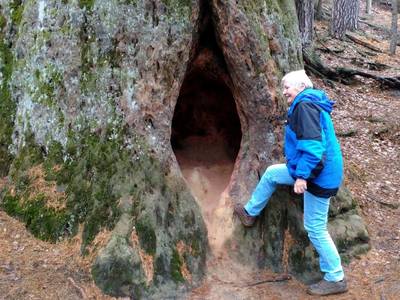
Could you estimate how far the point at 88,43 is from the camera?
4.98 m

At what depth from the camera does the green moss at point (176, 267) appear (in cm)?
487

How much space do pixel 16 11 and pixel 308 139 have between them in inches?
141

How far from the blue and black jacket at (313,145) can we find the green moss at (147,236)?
1455 mm

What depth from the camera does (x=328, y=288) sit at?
4.97 metres

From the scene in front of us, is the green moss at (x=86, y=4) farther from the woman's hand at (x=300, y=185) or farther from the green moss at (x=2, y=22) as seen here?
the woman's hand at (x=300, y=185)

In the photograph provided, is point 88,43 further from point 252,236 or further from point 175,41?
point 252,236

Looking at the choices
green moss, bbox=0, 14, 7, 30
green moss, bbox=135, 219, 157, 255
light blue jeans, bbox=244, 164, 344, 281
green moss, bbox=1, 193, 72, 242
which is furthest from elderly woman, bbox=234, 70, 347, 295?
green moss, bbox=0, 14, 7, 30

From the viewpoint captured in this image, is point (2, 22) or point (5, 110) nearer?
point (5, 110)

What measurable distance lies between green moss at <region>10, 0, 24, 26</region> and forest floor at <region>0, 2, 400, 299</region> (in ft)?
7.25

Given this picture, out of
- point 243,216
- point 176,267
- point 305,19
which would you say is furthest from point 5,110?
point 305,19

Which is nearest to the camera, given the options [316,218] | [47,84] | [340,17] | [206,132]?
[316,218]

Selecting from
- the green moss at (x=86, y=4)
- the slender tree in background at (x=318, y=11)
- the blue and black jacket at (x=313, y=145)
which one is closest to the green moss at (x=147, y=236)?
the blue and black jacket at (x=313, y=145)

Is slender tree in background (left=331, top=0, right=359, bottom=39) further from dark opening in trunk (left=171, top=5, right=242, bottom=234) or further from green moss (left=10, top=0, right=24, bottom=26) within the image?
green moss (left=10, top=0, right=24, bottom=26)

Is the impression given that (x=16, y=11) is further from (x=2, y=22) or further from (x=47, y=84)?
(x=47, y=84)
